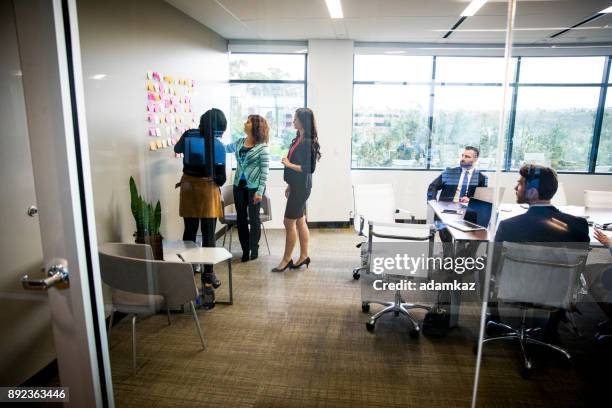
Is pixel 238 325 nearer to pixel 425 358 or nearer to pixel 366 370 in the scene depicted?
pixel 366 370

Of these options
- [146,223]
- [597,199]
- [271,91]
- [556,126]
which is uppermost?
[271,91]

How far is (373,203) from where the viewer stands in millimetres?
2658

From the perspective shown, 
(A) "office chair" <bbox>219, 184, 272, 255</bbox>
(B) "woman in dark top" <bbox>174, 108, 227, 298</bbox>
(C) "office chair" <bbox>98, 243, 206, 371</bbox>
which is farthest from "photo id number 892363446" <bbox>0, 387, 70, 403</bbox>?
(A) "office chair" <bbox>219, 184, 272, 255</bbox>

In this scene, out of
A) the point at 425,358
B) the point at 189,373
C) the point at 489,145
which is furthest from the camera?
the point at 425,358

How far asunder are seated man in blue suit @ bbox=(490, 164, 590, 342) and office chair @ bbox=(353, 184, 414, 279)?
0.82 meters

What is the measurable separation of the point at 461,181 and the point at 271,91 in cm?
138

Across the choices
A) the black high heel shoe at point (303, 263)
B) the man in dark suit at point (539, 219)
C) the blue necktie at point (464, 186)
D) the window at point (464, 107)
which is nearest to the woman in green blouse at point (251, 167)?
the black high heel shoe at point (303, 263)

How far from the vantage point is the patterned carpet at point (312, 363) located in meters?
1.92

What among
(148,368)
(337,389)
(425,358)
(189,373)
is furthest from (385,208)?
(148,368)

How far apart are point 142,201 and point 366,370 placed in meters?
1.96

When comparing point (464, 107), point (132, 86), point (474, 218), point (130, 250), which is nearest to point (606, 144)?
point (464, 107)

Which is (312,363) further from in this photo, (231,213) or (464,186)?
(464,186)

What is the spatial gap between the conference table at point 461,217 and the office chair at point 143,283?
160 centimetres

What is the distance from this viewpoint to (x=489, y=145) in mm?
1774
